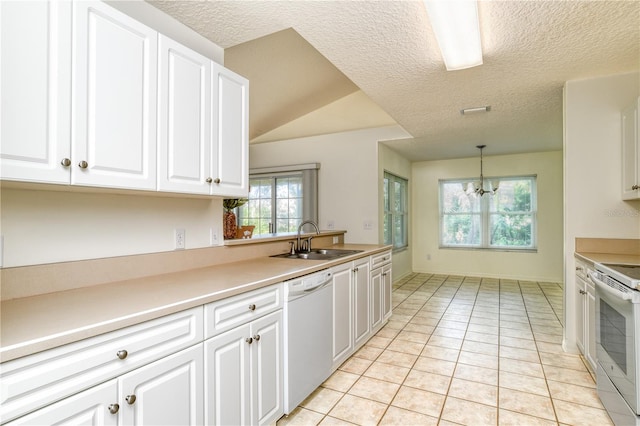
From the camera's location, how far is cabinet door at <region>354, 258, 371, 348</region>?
9.37ft

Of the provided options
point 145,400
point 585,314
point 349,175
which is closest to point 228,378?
point 145,400

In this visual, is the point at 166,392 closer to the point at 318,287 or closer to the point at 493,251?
the point at 318,287

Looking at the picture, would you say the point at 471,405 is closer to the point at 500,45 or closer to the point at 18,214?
the point at 500,45

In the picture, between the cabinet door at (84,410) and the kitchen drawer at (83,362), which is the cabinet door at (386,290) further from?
the cabinet door at (84,410)

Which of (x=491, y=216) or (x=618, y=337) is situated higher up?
(x=491, y=216)

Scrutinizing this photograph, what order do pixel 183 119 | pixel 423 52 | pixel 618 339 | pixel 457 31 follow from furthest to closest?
pixel 423 52
pixel 457 31
pixel 618 339
pixel 183 119

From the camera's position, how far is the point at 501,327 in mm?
3578

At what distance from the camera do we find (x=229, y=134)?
203cm

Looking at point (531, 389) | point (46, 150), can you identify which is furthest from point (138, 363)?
point (531, 389)

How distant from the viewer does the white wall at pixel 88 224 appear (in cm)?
137

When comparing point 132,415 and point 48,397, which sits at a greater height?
point 48,397

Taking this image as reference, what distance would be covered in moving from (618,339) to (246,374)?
6.87 ft

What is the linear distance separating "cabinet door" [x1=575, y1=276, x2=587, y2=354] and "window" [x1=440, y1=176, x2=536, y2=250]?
3335 millimetres

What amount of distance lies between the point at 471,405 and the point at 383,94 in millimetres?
2646
